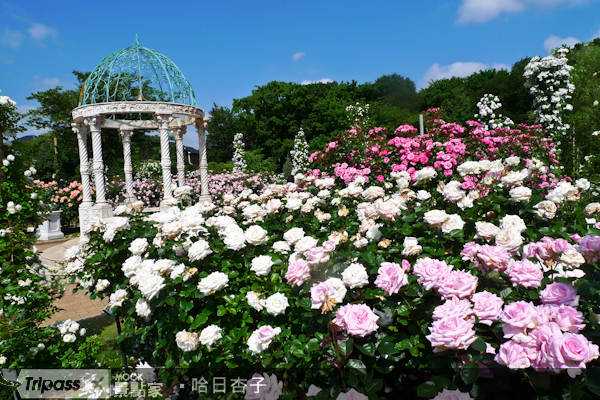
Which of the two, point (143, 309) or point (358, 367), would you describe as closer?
point (358, 367)

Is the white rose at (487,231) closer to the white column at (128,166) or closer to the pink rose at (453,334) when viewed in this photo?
the pink rose at (453,334)

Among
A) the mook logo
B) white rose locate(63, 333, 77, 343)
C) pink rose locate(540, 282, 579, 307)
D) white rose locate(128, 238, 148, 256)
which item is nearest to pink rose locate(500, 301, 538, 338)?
pink rose locate(540, 282, 579, 307)

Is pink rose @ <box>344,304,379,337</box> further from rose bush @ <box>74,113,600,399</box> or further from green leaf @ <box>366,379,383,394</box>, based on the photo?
green leaf @ <box>366,379,383,394</box>

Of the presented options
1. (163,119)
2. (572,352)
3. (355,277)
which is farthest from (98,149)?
(572,352)

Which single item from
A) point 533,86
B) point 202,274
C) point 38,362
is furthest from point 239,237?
point 533,86

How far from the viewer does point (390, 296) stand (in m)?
1.75

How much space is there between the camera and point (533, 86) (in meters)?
12.8

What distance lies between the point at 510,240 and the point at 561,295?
450 mm

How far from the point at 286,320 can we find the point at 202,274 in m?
0.58

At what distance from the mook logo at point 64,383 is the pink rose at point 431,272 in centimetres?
299

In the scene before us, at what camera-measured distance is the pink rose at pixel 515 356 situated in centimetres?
108

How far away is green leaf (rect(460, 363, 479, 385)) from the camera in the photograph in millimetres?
1207

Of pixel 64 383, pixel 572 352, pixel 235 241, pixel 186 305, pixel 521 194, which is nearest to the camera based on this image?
pixel 572 352

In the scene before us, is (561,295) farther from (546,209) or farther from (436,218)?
(546,209)
